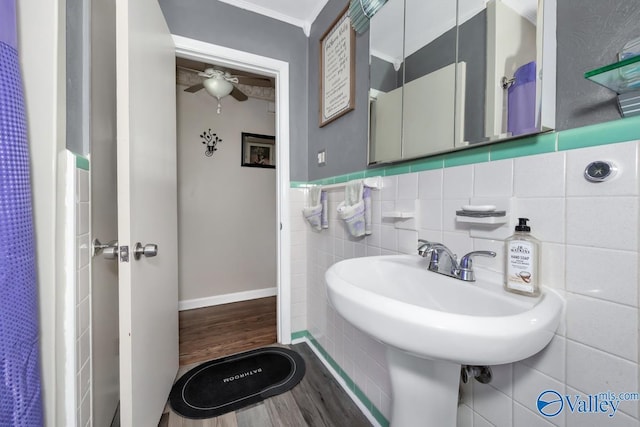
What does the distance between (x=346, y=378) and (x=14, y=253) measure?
1.37 meters

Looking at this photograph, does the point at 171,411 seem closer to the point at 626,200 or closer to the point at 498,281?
the point at 498,281

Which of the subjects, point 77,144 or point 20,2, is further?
point 77,144

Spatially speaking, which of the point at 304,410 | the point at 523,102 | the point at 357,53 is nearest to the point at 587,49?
the point at 523,102

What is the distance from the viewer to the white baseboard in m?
2.32

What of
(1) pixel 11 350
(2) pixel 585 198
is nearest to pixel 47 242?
(1) pixel 11 350

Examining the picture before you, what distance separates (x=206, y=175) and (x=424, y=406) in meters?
2.41

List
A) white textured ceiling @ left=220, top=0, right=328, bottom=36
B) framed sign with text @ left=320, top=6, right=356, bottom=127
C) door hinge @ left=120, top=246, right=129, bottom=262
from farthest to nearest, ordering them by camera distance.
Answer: white textured ceiling @ left=220, top=0, right=328, bottom=36 → framed sign with text @ left=320, top=6, right=356, bottom=127 → door hinge @ left=120, top=246, right=129, bottom=262

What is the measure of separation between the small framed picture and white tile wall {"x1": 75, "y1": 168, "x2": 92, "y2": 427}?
182cm

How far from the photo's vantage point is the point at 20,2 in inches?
23.0

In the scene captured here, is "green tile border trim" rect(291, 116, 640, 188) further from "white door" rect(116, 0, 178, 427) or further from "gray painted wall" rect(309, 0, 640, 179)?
"white door" rect(116, 0, 178, 427)

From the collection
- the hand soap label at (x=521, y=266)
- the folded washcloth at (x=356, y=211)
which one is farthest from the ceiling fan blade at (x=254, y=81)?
the hand soap label at (x=521, y=266)

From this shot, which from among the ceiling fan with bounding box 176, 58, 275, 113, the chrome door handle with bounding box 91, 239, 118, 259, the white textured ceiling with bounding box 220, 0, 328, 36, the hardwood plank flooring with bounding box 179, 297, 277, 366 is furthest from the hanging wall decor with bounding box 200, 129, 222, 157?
the chrome door handle with bounding box 91, 239, 118, 259

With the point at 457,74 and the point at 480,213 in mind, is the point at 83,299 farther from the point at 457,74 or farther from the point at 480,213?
the point at 457,74
